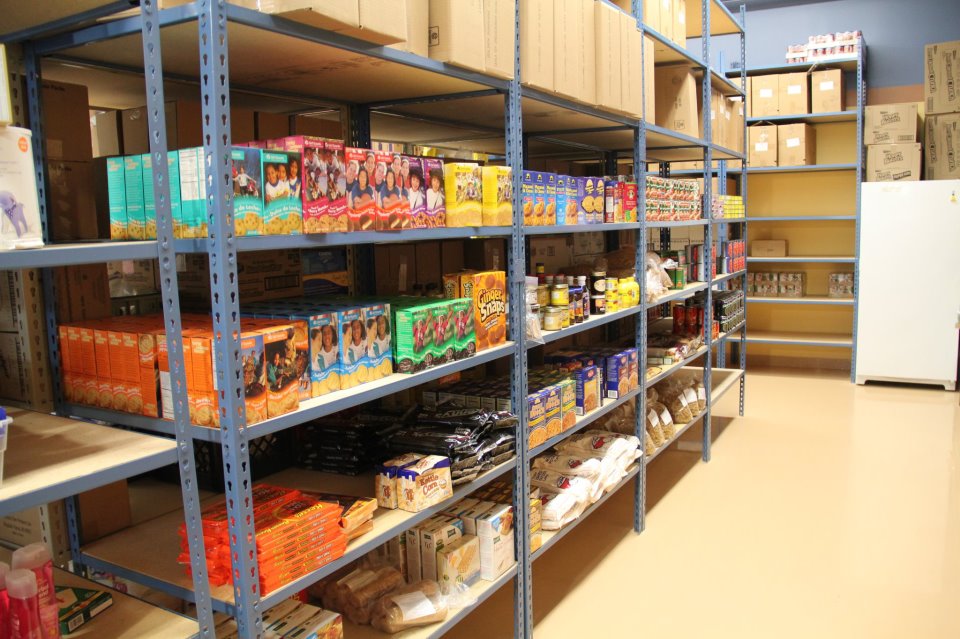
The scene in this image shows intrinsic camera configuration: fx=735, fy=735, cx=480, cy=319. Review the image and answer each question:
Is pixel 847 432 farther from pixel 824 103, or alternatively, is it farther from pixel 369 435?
pixel 369 435

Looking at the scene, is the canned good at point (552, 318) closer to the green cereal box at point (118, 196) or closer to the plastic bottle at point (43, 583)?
the green cereal box at point (118, 196)

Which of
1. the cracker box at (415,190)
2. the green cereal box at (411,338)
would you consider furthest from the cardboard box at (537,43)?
the green cereal box at (411,338)

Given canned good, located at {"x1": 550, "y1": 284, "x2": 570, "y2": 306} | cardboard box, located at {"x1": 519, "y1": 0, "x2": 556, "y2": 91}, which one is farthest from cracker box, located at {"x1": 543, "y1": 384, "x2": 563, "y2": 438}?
cardboard box, located at {"x1": 519, "y1": 0, "x2": 556, "y2": 91}

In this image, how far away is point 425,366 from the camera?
2.17 meters

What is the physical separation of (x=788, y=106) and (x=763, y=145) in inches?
16.8

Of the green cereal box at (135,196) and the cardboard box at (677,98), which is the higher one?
the cardboard box at (677,98)

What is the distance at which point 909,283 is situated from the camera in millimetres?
6793

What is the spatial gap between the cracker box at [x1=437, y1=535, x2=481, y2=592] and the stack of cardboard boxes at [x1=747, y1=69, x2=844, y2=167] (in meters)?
6.20

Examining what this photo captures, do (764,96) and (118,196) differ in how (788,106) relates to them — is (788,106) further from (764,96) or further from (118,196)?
(118,196)

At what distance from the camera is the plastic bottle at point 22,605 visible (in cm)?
129

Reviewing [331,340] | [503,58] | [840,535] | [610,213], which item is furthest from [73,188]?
[840,535]

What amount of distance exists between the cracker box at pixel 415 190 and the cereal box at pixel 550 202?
0.81 meters

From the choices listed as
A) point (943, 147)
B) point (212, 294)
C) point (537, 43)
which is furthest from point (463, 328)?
point (943, 147)

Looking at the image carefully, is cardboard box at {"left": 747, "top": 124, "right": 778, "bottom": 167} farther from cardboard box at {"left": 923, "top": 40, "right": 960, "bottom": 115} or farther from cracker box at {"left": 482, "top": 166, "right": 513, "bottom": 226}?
cracker box at {"left": 482, "top": 166, "right": 513, "bottom": 226}
